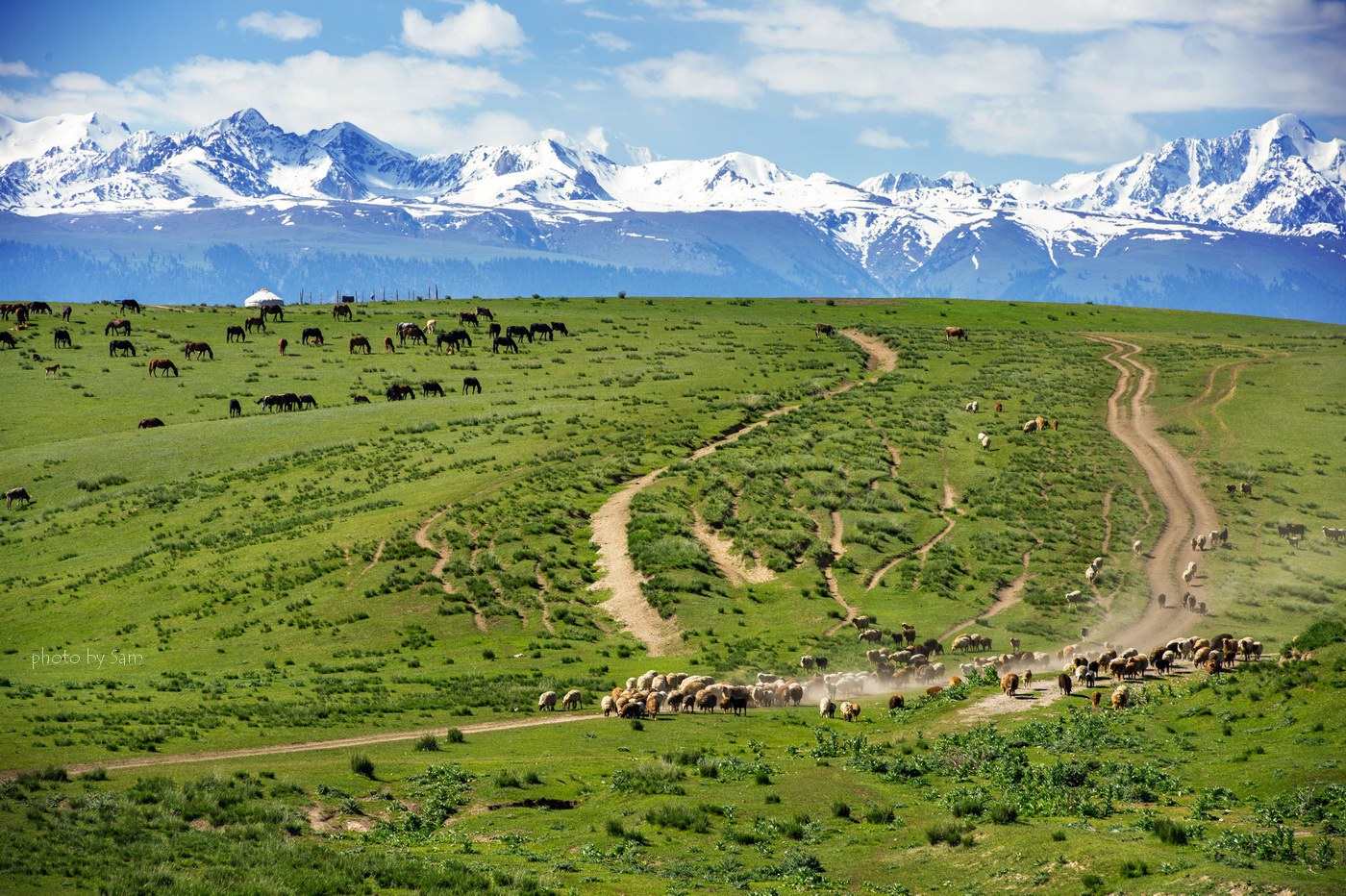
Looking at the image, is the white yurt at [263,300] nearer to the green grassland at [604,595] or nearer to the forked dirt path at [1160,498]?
the green grassland at [604,595]

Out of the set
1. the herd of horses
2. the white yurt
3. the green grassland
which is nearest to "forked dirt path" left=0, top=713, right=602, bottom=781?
the green grassland

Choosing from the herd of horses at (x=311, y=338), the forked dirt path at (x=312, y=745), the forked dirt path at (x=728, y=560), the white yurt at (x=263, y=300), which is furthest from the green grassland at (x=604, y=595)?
the white yurt at (x=263, y=300)

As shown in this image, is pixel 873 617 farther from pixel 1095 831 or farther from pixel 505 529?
pixel 1095 831

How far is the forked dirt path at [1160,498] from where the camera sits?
48.1m

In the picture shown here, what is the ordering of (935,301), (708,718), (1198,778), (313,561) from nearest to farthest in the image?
(1198,778) < (708,718) < (313,561) < (935,301)

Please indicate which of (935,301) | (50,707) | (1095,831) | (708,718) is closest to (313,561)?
(50,707)

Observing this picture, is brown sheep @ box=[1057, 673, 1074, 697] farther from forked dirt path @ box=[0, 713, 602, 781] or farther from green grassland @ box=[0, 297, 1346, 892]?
forked dirt path @ box=[0, 713, 602, 781]

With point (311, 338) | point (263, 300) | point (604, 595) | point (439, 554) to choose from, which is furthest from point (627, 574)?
point (263, 300)

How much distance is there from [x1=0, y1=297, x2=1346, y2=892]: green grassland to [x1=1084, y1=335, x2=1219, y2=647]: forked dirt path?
1.45 meters

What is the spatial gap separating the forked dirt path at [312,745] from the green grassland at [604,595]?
0.65 m

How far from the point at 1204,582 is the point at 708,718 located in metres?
31.4

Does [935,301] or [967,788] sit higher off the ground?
[935,301]

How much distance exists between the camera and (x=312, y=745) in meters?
30.6

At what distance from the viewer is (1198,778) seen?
24.3 metres
